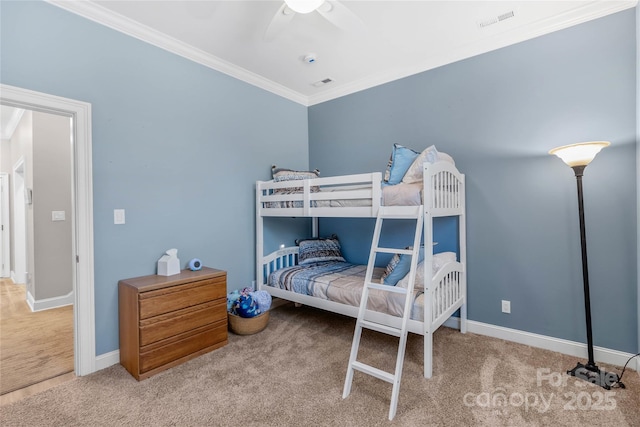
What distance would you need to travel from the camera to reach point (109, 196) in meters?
2.34

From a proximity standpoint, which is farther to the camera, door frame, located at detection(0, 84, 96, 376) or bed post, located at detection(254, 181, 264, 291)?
bed post, located at detection(254, 181, 264, 291)

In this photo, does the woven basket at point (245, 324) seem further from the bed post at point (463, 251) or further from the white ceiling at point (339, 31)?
the white ceiling at point (339, 31)

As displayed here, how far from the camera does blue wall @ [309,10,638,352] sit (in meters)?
2.23

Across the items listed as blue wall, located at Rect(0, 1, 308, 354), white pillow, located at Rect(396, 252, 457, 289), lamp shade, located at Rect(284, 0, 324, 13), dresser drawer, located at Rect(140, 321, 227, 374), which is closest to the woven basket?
dresser drawer, located at Rect(140, 321, 227, 374)

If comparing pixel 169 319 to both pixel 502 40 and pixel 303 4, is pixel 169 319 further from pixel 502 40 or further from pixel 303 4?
pixel 502 40

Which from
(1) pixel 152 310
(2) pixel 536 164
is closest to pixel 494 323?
(2) pixel 536 164

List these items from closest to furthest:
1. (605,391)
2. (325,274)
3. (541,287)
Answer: (605,391) → (541,287) → (325,274)

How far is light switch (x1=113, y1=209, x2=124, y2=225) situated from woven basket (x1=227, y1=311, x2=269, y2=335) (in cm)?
125

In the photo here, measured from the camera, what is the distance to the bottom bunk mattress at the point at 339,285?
2.26 metres

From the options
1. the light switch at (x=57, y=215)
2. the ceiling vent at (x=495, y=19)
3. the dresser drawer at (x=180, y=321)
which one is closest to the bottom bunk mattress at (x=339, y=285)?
the dresser drawer at (x=180, y=321)

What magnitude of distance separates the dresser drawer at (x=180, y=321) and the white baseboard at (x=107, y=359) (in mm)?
469

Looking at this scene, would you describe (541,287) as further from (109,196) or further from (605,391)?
(109,196)

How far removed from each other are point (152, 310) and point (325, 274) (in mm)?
1529

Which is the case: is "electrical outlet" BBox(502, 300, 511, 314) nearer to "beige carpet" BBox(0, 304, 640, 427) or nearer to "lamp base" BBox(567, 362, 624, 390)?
"beige carpet" BBox(0, 304, 640, 427)
